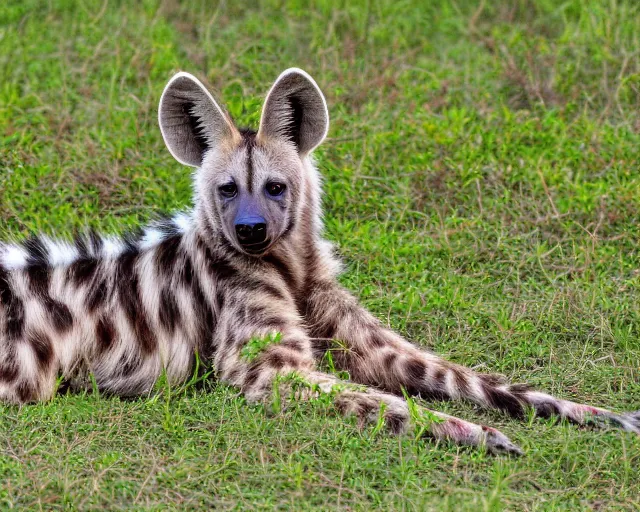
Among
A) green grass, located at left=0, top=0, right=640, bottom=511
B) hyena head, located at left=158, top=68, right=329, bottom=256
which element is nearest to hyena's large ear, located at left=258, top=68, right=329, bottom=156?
hyena head, located at left=158, top=68, right=329, bottom=256

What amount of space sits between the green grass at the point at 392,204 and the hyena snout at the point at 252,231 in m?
0.62

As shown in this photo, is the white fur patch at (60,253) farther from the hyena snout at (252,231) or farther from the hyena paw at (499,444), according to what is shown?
the hyena paw at (499,444)

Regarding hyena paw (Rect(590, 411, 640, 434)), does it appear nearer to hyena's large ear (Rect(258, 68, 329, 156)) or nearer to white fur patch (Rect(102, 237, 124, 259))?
hyena's large ear (Rect(258, 68, 329, 156))

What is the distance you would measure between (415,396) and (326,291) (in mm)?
641

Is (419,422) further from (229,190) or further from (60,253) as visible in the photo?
(60,253)

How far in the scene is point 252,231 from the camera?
15.1 ft

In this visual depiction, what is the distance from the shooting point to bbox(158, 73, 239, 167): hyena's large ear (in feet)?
15.6

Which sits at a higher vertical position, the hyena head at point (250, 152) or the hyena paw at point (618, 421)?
the hyena head at point (250, 152)

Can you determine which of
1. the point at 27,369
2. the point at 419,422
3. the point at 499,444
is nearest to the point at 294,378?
the point at 419,422

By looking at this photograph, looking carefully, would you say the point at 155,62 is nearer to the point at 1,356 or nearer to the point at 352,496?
the point at 1,356

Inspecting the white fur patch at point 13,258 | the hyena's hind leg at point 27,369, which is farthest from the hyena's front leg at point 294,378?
the white fur patch at point 13,258

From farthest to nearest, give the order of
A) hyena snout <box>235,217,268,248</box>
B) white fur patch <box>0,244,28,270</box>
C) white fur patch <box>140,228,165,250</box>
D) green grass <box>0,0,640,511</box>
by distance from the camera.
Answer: white fur patch <box>140,228,165,250</box> < white fur patch <box>0,244,28,270</box> < hyena snout <box>235,217,268,248</box> < green grass <box>0,0,640,511</box>

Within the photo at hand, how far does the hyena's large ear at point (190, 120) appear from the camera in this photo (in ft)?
15.6

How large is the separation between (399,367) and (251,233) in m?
0.89
